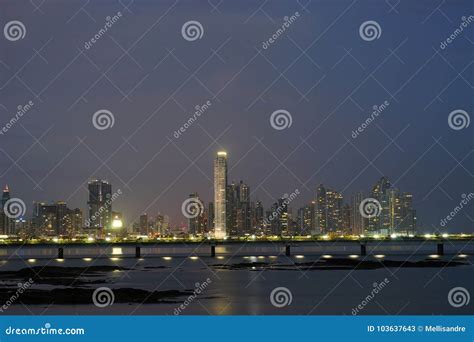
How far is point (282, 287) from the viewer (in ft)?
245

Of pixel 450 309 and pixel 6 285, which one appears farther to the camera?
pixel 6 285

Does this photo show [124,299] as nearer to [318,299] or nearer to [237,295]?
[237,295]

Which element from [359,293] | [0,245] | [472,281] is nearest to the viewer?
[359,293]

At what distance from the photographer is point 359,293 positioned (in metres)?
67.4

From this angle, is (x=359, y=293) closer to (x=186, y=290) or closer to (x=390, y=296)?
(x=390, y=296)

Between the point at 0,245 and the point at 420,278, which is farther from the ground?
the point at 0,245

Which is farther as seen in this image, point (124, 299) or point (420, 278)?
point (420, 278)

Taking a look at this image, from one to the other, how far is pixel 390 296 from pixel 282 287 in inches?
498

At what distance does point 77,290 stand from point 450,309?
29136 millimetres

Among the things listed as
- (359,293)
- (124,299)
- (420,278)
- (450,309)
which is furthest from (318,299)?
(420,278)
